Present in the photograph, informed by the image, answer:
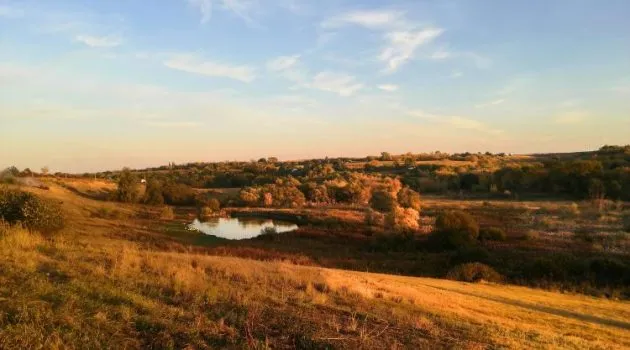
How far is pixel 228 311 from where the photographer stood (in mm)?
8352

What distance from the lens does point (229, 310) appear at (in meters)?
8.45

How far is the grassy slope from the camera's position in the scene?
719 centimetres

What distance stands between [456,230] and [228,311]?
26.6 m

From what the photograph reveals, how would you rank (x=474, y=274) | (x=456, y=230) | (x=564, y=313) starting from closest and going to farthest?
(x=564, y=313), (x=474, y=274), (x=456, y=230)

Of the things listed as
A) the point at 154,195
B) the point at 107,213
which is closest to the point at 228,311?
the point at 107,213

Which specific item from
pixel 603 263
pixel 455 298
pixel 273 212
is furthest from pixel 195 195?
pixel 455 298

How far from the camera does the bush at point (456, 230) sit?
105ft

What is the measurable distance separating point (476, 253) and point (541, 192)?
48.3 meters

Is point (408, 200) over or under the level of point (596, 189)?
under

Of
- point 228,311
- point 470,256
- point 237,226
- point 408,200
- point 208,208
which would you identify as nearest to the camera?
point 228,311

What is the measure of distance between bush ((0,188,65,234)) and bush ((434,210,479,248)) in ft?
70.6

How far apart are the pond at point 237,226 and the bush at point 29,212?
19.0 metres

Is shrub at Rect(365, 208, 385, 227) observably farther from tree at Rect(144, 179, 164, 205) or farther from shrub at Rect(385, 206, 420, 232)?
tree at Rect(144, 179, 164, 205)

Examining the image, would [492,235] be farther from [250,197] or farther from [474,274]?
[250,197]
